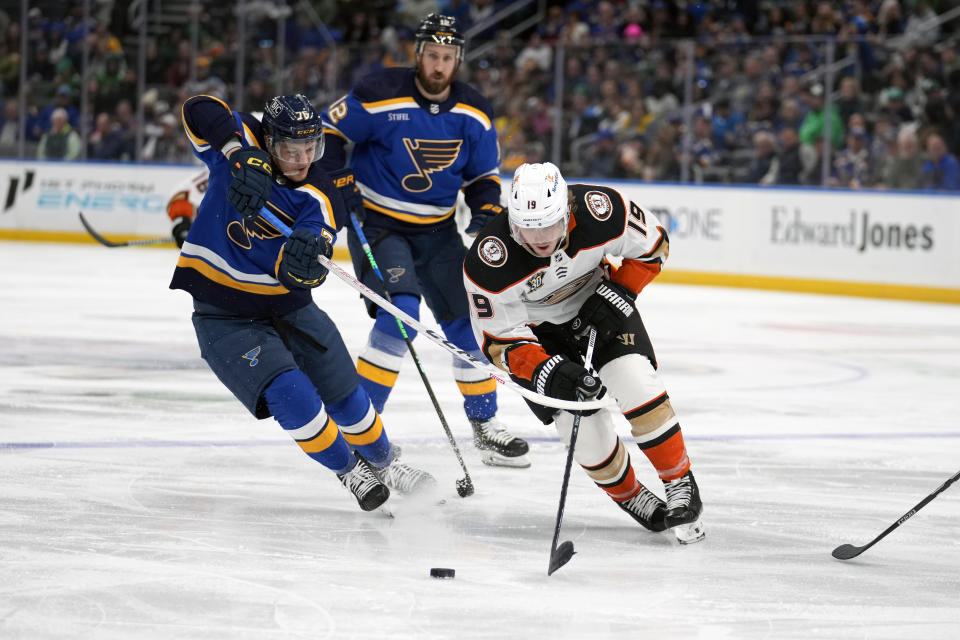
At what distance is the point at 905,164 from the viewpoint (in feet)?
33.3

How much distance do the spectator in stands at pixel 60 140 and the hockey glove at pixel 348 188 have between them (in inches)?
368

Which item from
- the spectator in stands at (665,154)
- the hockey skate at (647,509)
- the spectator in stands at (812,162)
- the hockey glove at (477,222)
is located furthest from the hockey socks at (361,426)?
the spectator in stands at (665,154)

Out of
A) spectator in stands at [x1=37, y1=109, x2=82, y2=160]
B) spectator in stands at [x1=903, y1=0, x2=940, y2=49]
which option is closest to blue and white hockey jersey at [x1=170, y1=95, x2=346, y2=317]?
spectator in stands at [x1=903, y1=0, x2=940, y2=49]

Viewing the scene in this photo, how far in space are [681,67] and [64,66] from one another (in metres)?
6.04

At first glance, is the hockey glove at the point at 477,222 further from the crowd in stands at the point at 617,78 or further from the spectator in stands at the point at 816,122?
the spectator in stands at the point at 816,122

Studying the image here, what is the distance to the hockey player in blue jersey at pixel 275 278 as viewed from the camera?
3578 mm

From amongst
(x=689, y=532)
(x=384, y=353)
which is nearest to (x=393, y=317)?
(x=384, y=353)

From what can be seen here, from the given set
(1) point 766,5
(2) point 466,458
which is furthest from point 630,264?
(1) point 766,5

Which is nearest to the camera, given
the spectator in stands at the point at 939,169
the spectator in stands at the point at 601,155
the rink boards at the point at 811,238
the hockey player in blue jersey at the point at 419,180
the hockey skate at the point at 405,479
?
the hockey skate at the point at 405,479

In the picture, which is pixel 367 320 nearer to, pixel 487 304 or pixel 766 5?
pixel 487 304

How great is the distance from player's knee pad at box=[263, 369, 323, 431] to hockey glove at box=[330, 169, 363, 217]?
117 cm

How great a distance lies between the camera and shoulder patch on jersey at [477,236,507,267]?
352cm

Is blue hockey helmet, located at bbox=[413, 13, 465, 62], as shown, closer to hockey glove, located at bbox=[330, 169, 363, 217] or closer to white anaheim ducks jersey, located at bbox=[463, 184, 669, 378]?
hockey glove, located at bbox=[330, 169, 363, 217]

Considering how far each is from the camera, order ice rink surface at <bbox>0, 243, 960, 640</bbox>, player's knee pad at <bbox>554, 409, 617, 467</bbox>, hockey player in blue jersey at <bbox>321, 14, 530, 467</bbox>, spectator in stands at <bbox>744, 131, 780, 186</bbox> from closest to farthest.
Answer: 1. ice rink surface at <bbox>0, 243, 960, 640</bbox>
2. player's knee pad at <bbox>554, 409, 617, 467</bbox>
3. hockey player in blue jersey at <bbox>321, 14, 530, 467</bbox>
4. spectator in stands at <bbox>744, 131, 780, 186</bbox>
